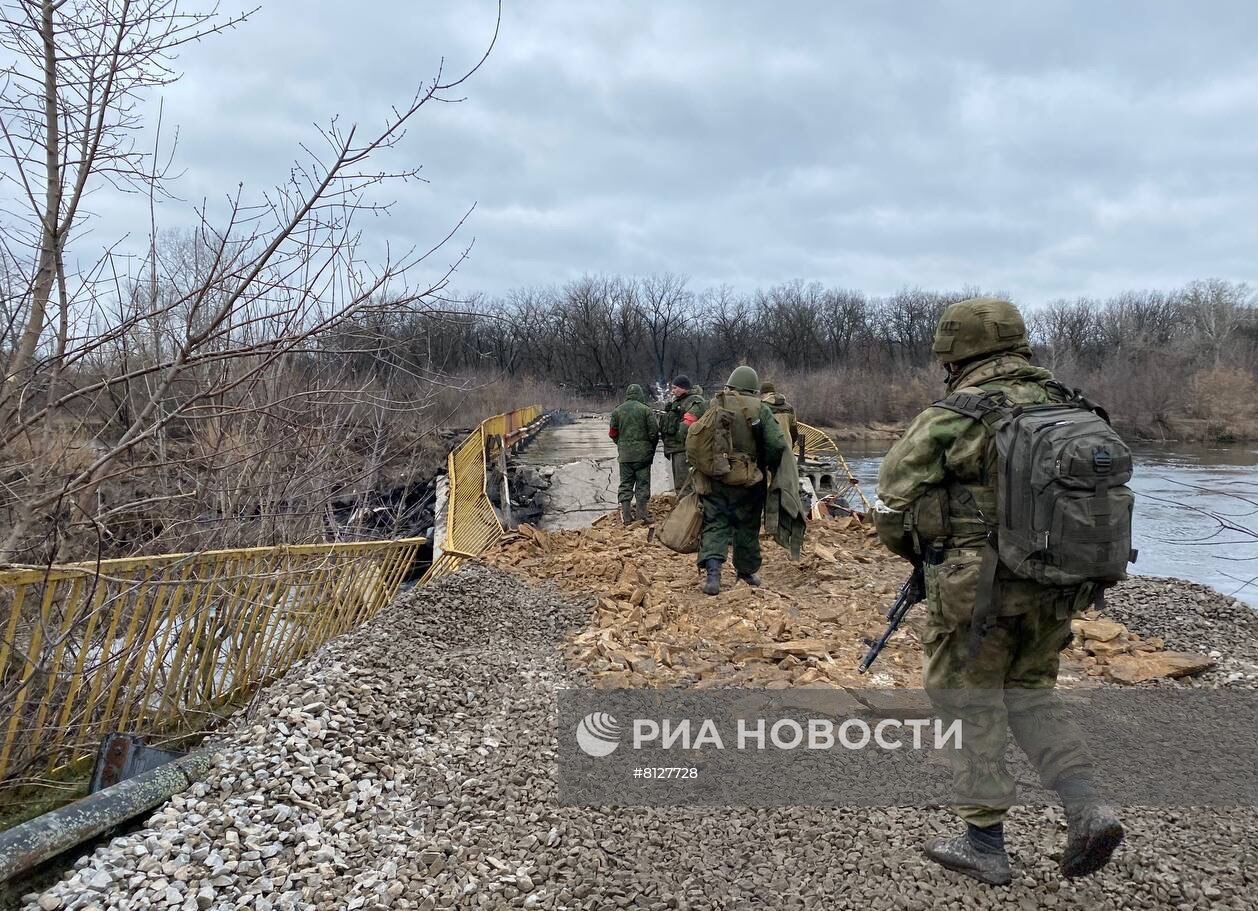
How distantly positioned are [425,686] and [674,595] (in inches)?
102

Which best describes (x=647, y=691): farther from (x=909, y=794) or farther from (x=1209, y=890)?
(x=1209, y=890)

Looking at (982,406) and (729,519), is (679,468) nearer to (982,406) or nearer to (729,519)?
(729,519)

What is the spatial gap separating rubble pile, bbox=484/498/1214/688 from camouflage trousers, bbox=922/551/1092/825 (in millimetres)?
1539

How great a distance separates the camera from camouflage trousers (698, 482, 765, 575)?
253 inches

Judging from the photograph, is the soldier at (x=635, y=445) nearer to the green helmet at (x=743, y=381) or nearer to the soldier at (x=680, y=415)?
the soldier at (x=680, y=415)

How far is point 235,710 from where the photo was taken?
468 cm

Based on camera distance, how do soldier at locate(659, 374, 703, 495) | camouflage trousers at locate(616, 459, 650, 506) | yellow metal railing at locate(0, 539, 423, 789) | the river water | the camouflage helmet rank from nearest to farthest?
1. the camouflage helmet
2. yellow metal railing at locate(0, 539, 423, 789)
3. the river water
4. soldier at locate(659, 374, 703, 495)
5. camouflage trousers at locate(616, 459, 650, 506)

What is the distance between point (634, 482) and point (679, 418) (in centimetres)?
108

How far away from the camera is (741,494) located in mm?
6434

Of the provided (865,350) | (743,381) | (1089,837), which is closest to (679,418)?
(743,381)

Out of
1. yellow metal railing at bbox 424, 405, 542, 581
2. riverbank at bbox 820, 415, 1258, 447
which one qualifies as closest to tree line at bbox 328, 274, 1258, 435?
riverbank at bbox 820, 415, 1258, 447

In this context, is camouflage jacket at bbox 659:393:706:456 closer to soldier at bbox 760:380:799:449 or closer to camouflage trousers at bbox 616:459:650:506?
camouflage trousers at bbox 616:459:650:506

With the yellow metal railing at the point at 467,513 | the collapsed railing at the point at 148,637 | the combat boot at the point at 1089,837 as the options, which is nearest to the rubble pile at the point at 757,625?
the yellow metal railing at the point at 467,513

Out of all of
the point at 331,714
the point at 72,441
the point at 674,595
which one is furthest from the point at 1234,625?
the point at 72,441
